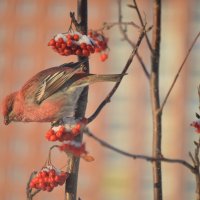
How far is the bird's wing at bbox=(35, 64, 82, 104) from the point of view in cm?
138

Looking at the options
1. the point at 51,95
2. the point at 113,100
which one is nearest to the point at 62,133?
the point at 51,95

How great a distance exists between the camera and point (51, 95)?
5.09 ft

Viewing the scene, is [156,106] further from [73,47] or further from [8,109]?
[8,109]

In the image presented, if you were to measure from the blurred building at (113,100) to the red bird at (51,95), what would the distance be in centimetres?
222

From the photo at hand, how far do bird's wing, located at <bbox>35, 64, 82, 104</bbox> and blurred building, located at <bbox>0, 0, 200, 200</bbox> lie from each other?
87.8 inches

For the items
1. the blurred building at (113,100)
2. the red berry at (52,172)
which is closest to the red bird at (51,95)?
the red berry at (52,172)

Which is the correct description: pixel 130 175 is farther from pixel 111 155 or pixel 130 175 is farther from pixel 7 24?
pixel 7 24

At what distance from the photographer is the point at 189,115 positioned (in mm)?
3920

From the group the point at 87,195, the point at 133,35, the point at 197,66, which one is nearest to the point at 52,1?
the point at 133,35

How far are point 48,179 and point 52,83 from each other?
1.01 feet

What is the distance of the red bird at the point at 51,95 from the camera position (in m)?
1.36

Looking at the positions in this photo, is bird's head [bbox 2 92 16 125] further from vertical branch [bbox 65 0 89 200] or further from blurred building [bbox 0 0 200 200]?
blurred building [bbox 0 0 200 200]

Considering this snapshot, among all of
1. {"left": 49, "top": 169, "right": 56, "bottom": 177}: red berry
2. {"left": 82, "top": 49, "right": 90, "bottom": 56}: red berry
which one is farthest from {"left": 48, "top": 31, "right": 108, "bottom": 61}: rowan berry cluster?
{"left": 49, "top": 169, "right": 56, "bottom": 177}: red berry

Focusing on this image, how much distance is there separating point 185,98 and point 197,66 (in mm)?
267
